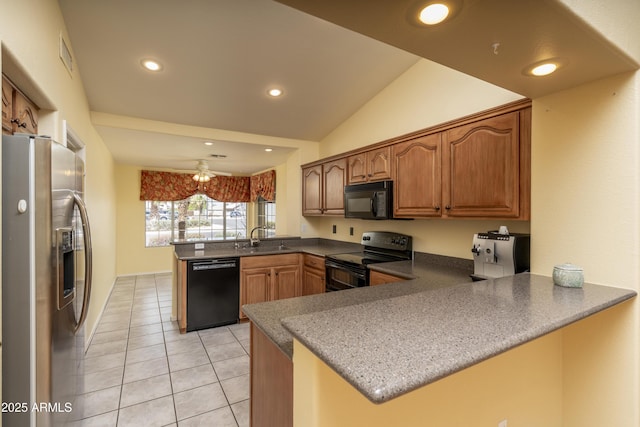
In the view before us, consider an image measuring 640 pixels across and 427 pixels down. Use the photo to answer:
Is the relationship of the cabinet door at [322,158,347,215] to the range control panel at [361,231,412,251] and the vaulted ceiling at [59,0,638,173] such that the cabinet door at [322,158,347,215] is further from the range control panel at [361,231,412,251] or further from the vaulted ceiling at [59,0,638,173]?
the vaulted ceiling at [59,0,638,173]

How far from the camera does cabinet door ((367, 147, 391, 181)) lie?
2.95 metres

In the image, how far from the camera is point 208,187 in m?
6.83

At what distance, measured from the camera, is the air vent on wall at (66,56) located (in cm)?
210

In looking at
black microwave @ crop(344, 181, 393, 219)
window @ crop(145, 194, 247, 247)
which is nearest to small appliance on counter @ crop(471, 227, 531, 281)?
black microwave @ crop(344, 181, 393, 219)

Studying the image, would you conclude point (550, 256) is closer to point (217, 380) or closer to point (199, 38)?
point (217, 380)

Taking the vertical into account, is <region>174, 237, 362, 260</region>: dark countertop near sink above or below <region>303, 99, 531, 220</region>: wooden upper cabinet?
below

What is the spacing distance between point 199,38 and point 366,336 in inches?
100

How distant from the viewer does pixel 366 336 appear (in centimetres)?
85

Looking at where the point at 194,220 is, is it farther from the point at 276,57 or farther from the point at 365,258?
the point at 276,57

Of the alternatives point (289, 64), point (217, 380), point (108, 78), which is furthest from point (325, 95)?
point (217, 380)

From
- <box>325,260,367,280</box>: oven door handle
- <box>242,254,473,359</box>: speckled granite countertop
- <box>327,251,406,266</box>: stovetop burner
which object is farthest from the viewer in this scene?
<box>327,251,406,266</box>: stovetop burner

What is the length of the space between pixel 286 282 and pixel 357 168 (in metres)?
1.70

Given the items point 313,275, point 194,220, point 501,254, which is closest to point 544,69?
point 501,254

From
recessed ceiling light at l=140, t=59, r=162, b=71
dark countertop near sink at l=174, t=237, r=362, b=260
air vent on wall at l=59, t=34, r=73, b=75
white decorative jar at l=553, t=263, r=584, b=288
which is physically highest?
recessed ceiling light at l=140, t=59, r=162, b=71
